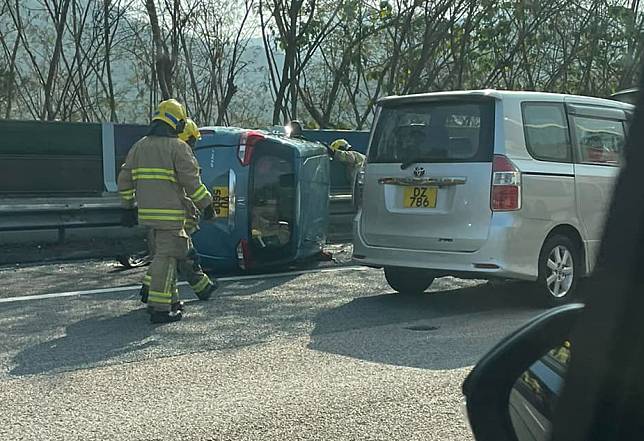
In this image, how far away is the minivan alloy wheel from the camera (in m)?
7.72

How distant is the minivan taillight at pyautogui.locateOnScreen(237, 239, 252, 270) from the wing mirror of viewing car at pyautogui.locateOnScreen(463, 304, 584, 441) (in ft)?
25.1

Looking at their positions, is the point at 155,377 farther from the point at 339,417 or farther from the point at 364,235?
the point at 364,235

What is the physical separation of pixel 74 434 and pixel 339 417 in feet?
4.47

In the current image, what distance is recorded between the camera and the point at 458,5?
69.6 feet

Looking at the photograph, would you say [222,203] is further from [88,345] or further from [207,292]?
[88,345]

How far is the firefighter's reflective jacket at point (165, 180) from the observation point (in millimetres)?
7242

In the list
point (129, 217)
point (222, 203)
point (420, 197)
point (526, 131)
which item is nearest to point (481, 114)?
point (526, 131)

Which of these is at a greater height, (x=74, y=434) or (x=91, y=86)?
(x=91, y=86)

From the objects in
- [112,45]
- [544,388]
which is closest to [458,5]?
[112,45]

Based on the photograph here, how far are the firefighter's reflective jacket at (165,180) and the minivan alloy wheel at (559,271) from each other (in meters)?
3.02

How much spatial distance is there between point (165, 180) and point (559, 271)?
349 cm

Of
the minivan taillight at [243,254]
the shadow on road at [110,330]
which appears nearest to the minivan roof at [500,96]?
the shadow on road at [110,330]

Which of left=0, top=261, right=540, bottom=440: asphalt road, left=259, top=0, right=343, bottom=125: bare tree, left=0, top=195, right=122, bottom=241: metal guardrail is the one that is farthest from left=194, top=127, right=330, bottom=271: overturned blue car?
left=259, top=0, right=343, bottom=125: bare tree

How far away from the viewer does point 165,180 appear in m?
7.25
